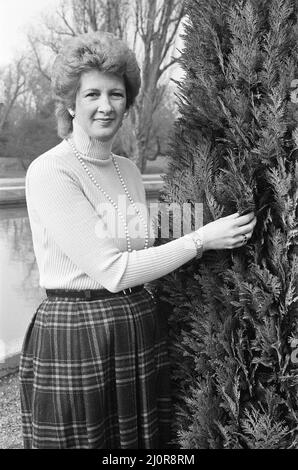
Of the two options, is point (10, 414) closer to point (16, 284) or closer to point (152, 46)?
A: point (16, 284)

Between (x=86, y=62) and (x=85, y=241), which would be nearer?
(x=85, y=241)

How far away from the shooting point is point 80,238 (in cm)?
181

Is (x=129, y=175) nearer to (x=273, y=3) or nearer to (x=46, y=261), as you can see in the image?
(x=46, y=261)

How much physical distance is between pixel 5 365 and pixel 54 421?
3.07 m

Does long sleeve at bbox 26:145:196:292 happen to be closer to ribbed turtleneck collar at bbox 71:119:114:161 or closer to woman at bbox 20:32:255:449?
woman at bbox 20:32:255:449

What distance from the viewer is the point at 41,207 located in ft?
6.03

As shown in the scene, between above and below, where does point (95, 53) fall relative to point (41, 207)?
above

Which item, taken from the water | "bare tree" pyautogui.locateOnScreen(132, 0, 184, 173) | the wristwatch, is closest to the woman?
the wristwatch

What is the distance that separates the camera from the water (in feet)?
19.7

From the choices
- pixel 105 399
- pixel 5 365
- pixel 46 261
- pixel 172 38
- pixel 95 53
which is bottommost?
pixel 5 365

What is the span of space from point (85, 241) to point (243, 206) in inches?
21.8

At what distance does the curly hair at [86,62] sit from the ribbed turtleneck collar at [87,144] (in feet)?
0.34

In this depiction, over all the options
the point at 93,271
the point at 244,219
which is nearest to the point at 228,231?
the point at 244,219
